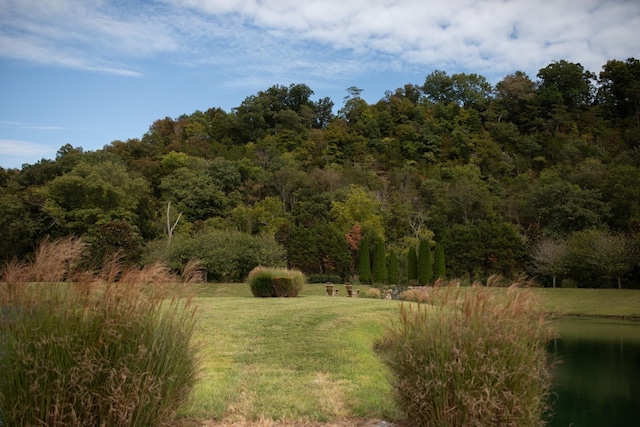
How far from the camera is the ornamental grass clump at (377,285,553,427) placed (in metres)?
4.81

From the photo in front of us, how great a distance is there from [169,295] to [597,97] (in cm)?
7789

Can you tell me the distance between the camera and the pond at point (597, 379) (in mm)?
9109

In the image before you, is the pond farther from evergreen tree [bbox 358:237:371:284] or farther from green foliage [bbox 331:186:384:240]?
green foliage [bbox 331:186:384:240]

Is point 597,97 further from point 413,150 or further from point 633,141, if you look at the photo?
point 413,150

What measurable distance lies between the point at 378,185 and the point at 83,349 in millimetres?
48106

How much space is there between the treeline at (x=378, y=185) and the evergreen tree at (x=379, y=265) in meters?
0.80

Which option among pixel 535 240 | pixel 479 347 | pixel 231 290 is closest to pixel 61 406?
pixel 479 347

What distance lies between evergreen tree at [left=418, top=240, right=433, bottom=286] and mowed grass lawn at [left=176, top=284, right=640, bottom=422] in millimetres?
19950

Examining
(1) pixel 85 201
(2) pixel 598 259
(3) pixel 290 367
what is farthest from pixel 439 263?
(3) pixel 290 367

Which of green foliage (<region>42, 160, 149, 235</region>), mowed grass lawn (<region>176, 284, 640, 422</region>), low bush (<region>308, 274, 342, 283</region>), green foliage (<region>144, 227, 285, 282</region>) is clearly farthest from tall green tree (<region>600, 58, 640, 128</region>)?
mowed grass lawn (<region>176, 284, 640, 422</region>)

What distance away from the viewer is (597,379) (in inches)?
471

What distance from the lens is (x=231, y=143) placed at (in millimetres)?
65562

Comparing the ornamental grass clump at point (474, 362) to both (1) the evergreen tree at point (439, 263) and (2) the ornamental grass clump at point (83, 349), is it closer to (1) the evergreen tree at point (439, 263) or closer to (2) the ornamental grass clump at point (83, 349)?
(2) the ornamental grass clump at point (83, 349)

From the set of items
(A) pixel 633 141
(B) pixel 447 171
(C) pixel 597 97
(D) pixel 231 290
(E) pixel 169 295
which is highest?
(C) pixel 597 97
